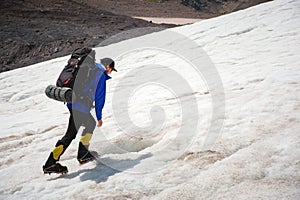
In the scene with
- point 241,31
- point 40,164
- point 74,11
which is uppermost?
point 74,11

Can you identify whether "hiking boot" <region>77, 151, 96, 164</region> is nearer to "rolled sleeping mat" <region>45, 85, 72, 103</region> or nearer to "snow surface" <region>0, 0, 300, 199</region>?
"snow surface" <region>0, 0, 300, 199</region>

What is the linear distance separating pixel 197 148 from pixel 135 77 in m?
5.07

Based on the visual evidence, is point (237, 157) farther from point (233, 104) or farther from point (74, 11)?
point (74, 11)

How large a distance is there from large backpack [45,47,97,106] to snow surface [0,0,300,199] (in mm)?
1228

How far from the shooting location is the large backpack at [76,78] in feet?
A: 15.0

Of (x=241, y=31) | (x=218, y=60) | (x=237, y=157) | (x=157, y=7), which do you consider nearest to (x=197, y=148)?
(x=237, y=157)

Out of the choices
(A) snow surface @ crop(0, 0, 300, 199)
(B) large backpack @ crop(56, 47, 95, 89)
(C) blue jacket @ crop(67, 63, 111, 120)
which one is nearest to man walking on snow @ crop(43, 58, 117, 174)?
(C) blue jacket @ crop(67, 63, 111, 120)

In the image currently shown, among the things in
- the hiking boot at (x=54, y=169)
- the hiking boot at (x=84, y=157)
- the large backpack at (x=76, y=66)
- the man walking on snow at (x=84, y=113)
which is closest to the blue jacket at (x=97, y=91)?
the man walking on snow at (x=84, y=113)

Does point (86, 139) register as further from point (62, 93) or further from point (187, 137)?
point (187, 137)

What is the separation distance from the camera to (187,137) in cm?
550

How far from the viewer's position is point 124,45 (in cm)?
1387

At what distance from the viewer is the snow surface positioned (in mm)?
4184

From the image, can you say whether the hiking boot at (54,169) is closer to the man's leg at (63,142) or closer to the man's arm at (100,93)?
the man's leg at (63,142)

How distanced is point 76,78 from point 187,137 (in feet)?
6.92
